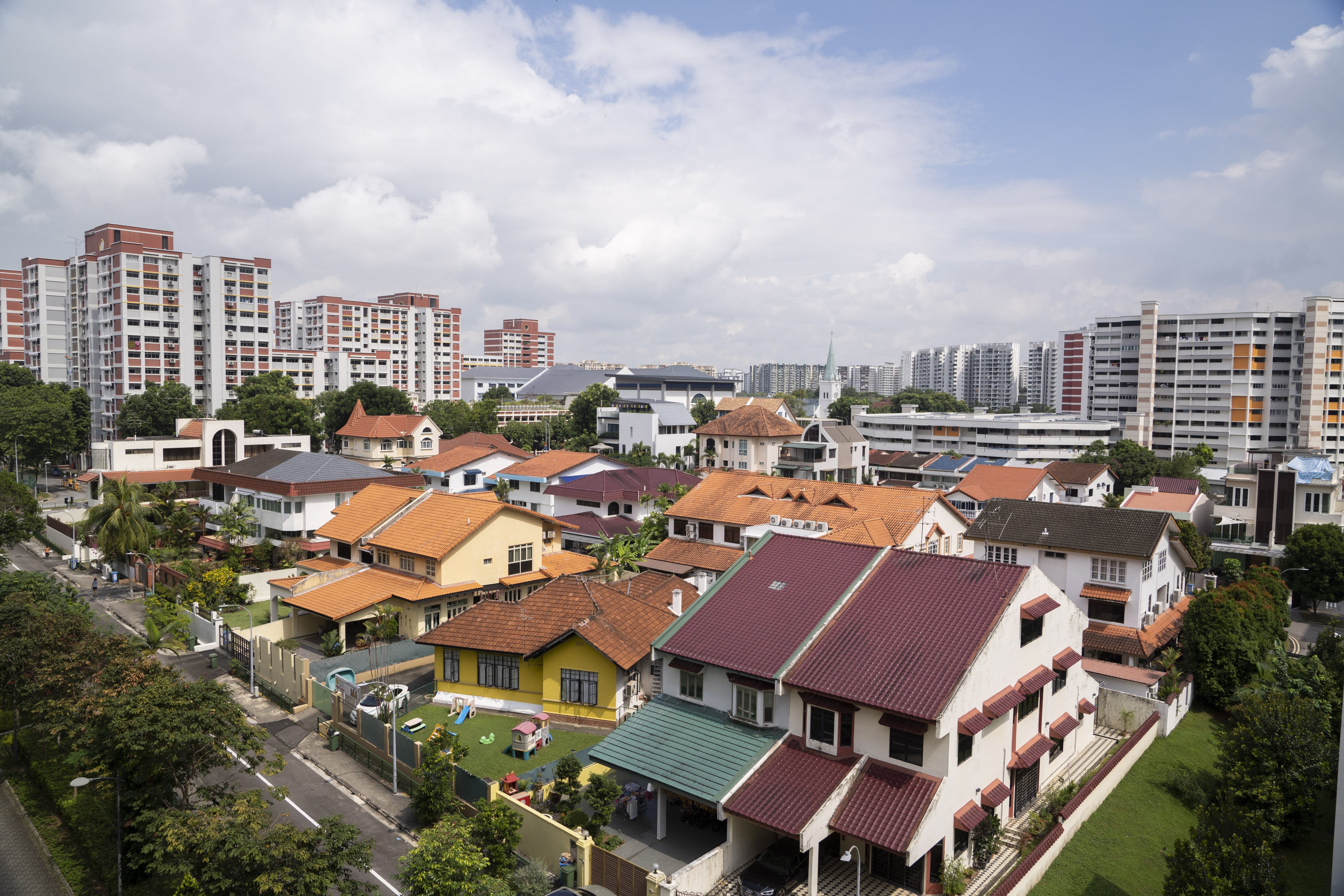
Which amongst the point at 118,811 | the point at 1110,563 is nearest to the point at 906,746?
the point at 118,811

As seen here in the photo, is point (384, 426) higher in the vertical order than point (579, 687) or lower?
higher

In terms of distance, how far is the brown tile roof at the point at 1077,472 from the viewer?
7453cm

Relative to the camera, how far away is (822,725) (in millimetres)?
20891

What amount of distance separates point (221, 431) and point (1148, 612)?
68.0 metres

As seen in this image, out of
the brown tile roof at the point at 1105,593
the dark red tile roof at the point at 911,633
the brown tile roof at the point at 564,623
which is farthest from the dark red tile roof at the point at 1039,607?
the brown tile roof at the point at 1105,593

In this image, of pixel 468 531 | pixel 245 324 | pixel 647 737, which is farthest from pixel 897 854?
pixel 245 324

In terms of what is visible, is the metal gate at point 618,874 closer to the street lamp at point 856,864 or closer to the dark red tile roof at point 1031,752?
the street lamp at point 856,864

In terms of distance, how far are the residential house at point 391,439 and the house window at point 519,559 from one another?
130 feet

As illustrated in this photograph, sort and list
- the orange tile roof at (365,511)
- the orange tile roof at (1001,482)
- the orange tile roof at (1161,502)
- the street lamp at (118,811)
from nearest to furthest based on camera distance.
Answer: the street lamp at (118,811)
the orange tile roof at (365,511)
the orange tile roof at (1161,502)
the orange tile roof at (1001,482)

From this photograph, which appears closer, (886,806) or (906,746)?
(886,806)

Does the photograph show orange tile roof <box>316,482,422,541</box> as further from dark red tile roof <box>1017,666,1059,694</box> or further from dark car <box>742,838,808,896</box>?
dark red tile roof <box>1017,666,1059,694</box>

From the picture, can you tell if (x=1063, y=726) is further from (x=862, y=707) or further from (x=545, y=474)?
(x=545, y=474)

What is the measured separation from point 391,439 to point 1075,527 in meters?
61.2

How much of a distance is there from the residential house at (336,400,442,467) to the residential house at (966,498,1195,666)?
180 feet
